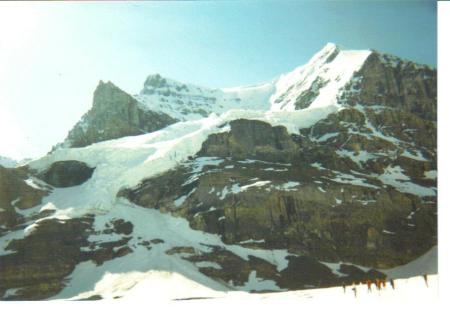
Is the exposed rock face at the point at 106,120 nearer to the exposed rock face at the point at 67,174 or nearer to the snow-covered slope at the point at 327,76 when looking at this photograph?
the exposed rock face at the point at 67,174

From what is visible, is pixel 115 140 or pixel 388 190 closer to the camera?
pixel 388 190

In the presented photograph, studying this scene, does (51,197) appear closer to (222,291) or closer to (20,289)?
(20,289)

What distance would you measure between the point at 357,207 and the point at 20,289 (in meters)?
56.0

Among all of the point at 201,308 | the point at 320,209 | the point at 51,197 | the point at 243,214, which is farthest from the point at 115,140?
the point at 201,308

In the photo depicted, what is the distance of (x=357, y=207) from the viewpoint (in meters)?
84.2

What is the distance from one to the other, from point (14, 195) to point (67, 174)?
1590cm

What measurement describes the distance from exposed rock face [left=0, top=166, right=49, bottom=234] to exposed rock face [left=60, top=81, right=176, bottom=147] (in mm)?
33312

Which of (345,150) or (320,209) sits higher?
(345,150)

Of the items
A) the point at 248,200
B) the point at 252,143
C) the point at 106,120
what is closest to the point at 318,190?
the point at 248,200

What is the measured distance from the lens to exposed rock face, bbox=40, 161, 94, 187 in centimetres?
10419

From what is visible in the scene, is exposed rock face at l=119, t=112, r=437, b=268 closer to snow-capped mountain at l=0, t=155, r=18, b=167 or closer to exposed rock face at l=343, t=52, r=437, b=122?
exposed rock face at l=343, t=52, r=437, b=122

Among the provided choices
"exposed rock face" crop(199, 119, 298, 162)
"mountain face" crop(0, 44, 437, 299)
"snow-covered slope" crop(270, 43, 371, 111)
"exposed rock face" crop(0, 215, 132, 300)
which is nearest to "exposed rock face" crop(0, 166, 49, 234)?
"mountain face" crop(0, 44, 437, 299)

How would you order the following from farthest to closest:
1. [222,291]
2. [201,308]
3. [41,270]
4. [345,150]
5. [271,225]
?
[345,150] → [271,225] → [41,270] → [222,291] → [201,308]

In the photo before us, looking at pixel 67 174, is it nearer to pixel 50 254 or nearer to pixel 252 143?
pixel 50 254
